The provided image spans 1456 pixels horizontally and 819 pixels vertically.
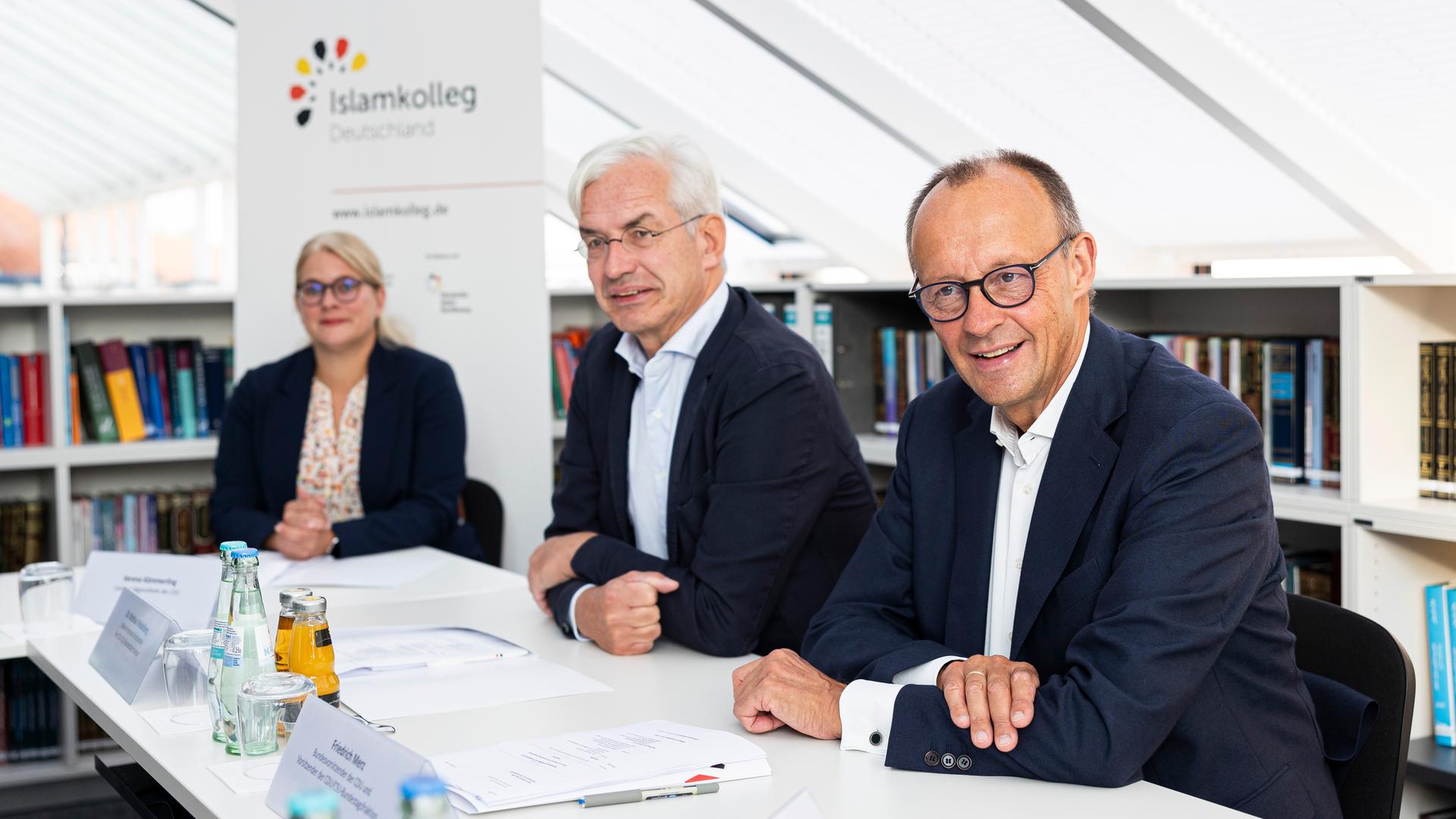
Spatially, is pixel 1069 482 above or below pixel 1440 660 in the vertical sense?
above

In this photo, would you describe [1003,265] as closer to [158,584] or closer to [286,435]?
[158,584]

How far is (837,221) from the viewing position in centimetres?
Answer: 639

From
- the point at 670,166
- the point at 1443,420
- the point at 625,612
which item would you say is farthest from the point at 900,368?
the point at 625,612

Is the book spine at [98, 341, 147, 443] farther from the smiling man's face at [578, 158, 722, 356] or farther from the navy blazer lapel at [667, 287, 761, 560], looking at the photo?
the navy blazer lapel at [667, 287, 761, 560]

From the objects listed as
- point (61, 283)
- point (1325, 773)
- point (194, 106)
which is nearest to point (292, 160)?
point (1325, 773)

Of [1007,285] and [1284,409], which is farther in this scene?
[1284,409]

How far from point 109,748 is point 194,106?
5.12 meters

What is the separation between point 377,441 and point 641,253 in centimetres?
125

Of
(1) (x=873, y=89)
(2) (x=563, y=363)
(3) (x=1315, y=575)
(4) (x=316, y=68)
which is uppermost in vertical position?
(1) (x=873, y=89)

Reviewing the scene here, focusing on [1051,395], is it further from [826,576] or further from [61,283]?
[61,283]

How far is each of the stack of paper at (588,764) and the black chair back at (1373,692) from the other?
72 centimetres

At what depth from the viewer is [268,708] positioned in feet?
4.99

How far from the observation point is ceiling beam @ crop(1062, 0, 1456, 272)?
3709 millimetres

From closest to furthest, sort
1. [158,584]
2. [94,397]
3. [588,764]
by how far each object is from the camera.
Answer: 1. [588,764]
2. [158,584]
3. [94,397]
